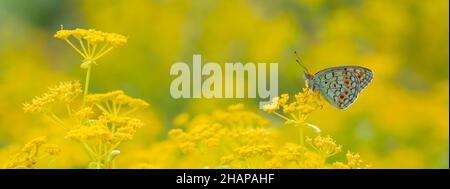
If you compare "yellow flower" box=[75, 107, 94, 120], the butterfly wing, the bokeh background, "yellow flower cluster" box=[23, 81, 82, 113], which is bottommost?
"yellow flower" box=[75, 107, 94, 120]

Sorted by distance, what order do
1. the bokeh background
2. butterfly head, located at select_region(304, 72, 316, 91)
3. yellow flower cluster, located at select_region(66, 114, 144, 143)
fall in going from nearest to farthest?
yellow flower cluster, located at select_region(66, 114, 144, 143) → butterfly head, located at select_region(304, 72, 316, 91) → the bokeh background

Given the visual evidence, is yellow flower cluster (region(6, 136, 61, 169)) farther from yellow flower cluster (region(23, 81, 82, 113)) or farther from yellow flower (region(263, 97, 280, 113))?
yellow flower (region(263, 97, 280, 113))

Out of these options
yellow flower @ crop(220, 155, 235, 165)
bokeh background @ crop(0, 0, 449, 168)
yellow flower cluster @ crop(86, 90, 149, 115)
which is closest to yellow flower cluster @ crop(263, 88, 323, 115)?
yellow flower @ crop(220, 155, 235, 165)

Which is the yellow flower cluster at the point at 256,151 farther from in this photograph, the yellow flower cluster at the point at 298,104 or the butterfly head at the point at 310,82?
the butterfly head at the point at 310,82

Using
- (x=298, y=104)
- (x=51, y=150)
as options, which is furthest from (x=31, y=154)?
(x=298, y=104)

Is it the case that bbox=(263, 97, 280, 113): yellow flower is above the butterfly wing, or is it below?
below

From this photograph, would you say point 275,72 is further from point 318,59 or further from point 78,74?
point 78,74

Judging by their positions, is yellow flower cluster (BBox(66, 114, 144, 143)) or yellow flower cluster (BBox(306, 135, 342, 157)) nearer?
yellow flower cluster (BBox(66, 114, 144, 143))
